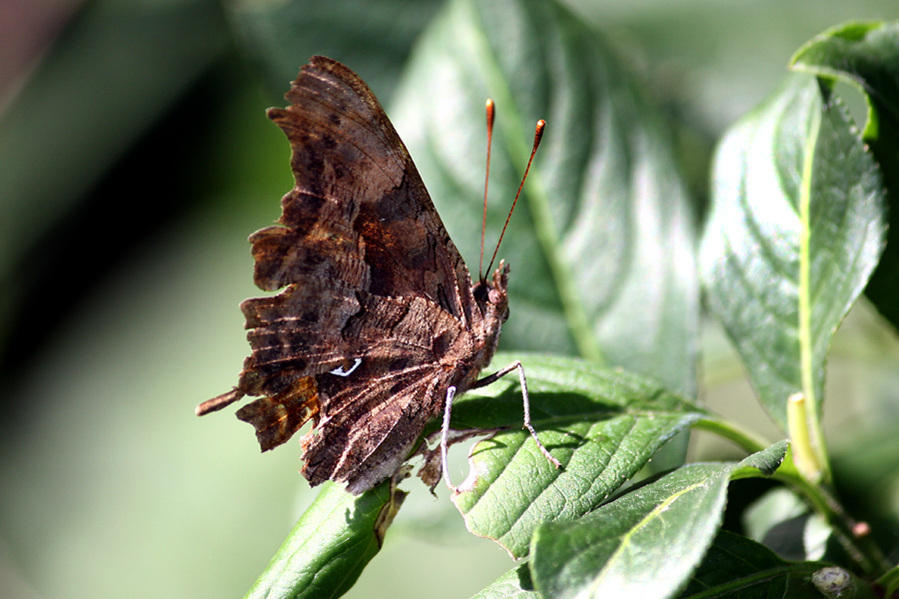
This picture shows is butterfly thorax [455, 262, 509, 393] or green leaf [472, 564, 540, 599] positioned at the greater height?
butterfly thorax [455, 262, 509, 393]

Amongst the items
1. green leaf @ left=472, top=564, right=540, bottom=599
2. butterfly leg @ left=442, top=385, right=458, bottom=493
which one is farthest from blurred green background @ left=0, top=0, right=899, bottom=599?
green leaf @ left=472, top=564, right=540, bottom=599

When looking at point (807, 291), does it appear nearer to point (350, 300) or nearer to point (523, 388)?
point (523, 388)

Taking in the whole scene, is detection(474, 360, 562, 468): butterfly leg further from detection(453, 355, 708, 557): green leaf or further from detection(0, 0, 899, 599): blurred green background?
detection(0, 0, 899, 599): blurred green background

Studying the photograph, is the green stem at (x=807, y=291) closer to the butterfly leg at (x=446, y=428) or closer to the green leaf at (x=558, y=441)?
the green leaf at (x=558, y=441)

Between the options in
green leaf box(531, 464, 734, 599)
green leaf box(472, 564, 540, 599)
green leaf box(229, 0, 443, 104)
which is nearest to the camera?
green leaf box(531, 464, 734, 599)

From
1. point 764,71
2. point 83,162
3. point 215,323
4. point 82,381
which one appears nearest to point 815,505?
point 764,71

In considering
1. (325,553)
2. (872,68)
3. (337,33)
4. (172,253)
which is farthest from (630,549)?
(172,253)

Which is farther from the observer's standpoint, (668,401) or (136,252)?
(136,252)

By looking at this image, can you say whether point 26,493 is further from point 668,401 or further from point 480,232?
point 668,401
